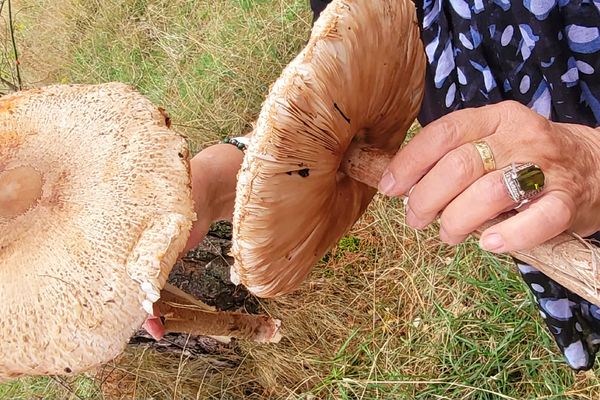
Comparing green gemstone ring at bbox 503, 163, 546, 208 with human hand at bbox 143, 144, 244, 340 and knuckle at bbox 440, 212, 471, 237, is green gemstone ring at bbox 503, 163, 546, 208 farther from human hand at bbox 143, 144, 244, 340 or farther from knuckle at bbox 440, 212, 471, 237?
human hand at bbox 143, 144, 244, 340

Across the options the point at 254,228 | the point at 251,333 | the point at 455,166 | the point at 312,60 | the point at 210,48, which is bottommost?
the point at 251,333

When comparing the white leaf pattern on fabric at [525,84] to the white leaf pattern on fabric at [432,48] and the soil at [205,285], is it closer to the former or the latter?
the white leaf pattern on fabric at [432,48]

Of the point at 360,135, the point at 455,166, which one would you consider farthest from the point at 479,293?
the point at 455,166

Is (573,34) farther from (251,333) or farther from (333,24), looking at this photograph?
(251,333)

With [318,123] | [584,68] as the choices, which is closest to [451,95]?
[584,68]

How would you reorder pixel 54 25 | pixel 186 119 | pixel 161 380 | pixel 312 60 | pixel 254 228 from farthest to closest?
pixel 54 25
pixel 186 119
pixel 161 380
pixel 254 228
pixel 312 60

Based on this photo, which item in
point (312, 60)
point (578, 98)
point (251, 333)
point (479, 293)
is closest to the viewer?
point (312, 60)
